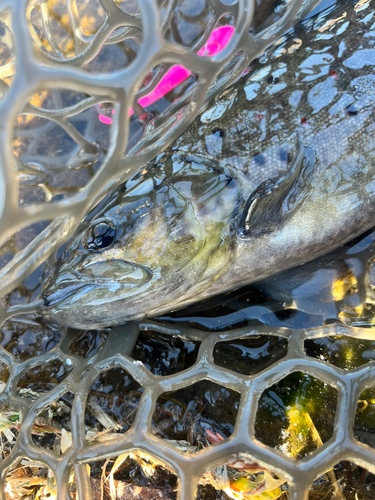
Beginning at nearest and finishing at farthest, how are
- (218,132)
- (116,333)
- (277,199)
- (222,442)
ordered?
1. (222,442)
2. (277,199)
3. (218,132)
4. (116,333)

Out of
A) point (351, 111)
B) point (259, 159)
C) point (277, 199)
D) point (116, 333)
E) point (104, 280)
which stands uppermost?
point (351, 111)

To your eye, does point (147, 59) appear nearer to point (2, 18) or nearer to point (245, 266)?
point (2, 18)

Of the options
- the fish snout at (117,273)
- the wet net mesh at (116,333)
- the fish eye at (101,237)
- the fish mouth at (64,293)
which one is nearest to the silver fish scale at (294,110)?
the wet net mesh at (116,333)

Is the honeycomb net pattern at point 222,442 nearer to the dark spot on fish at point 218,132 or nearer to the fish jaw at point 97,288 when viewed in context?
the fish jaw at point 97,288

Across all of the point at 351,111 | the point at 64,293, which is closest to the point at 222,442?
the point at 64,293

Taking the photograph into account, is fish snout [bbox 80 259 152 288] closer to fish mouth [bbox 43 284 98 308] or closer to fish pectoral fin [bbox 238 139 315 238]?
fish mouth [bbox 43 284 98 308]

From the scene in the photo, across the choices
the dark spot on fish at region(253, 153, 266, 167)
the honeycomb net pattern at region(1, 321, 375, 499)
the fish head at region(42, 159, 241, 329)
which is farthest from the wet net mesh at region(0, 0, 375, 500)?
the dark spot on fish at region(253, 153, 266, 167)

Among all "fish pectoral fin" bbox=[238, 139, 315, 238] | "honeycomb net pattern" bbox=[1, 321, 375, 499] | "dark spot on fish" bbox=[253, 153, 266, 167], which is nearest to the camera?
"honeycomb net pattern" bbox=[1, 321, 375, 499]

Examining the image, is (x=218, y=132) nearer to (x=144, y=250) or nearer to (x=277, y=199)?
(x=277, y=199)
